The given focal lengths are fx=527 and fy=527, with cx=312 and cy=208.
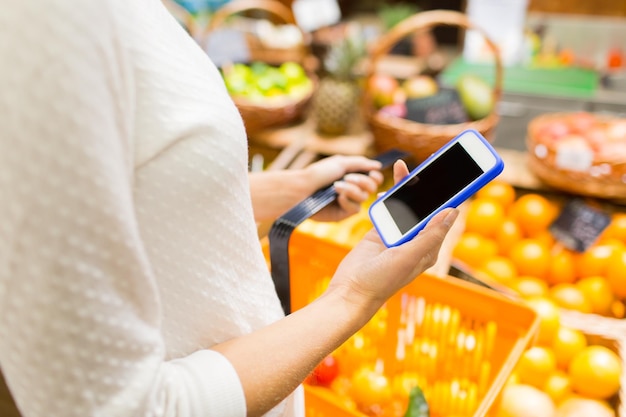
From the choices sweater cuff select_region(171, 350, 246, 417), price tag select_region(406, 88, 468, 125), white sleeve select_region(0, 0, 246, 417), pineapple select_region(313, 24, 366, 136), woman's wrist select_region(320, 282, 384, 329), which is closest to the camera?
white sleeve select_region(0, 0, 246, 417)

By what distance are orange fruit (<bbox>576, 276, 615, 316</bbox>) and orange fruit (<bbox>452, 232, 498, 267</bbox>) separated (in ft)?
0.88

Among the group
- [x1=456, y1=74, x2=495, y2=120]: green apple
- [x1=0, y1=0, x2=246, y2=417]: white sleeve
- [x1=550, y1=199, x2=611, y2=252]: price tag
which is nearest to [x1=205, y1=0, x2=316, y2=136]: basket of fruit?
[x1=456, y1=74, x2=495, y2=120]: green apple

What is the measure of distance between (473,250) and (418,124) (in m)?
0.46

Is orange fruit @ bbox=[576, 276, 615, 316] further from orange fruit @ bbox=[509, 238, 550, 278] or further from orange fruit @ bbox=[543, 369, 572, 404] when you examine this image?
orange fruit @ bbox=[543, 369, 572, 404]

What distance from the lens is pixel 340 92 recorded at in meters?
1.96

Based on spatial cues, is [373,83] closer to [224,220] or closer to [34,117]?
[224,220]

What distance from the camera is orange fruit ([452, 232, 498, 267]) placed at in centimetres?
153

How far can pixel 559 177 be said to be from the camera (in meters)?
1.61

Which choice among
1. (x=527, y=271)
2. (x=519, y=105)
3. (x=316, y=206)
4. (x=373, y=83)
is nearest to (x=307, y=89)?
(x=373, y=83)

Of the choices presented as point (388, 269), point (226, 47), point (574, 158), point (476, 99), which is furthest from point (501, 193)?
point (226, 47)

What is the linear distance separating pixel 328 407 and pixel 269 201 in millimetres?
391

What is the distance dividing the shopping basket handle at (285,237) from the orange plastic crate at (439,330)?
0.65ft

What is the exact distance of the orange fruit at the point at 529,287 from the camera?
4.60 ft

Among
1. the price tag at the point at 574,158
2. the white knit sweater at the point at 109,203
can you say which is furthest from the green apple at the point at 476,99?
the white knit sweater at the point at 109,203
